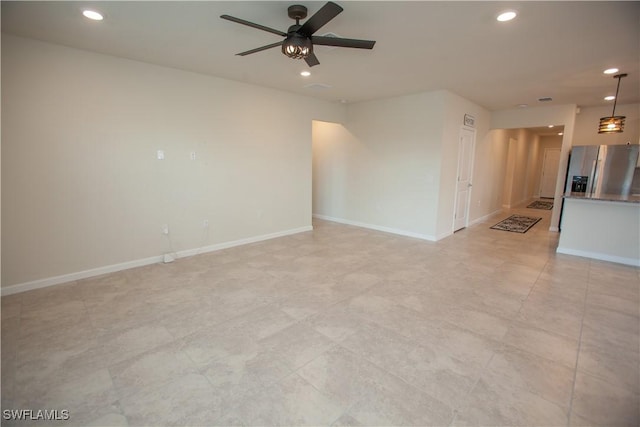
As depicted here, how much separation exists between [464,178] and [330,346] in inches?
208

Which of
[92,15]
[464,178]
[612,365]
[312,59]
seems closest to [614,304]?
[612,365]

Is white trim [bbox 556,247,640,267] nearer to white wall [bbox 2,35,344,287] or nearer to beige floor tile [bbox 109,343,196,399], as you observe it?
→ white wall [bbox 2,35,344,287]

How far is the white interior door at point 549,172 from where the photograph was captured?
11.2 m

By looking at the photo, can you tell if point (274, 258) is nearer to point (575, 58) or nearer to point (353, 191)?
point (353, 191)

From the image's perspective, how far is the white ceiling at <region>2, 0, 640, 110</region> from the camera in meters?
2.38

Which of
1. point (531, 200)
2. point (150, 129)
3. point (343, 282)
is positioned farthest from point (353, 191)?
point (531, 200)

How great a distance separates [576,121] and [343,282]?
6.83 metres

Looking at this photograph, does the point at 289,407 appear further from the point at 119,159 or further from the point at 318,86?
the point at 318,86

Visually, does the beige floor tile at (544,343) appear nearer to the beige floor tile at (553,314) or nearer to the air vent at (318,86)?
the beige floor tile at (553,314)

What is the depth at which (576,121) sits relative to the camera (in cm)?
654

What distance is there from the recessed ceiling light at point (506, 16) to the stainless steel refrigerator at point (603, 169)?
467cm

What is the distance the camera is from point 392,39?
9.59 feet

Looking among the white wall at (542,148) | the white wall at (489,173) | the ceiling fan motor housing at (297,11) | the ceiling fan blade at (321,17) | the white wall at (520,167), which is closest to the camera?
the ceiling fan blade at (321,17)

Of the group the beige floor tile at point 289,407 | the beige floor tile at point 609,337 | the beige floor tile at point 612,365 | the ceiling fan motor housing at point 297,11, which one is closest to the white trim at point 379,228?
the beige floor tile at point 609,337
